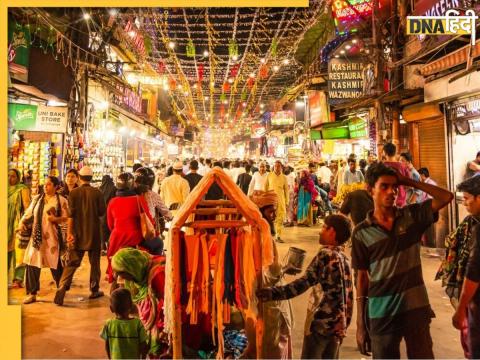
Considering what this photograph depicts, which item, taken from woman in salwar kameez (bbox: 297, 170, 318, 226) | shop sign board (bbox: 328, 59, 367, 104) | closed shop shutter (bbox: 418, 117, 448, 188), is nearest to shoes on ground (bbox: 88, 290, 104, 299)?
closed shop shutter (bbox: 418, 117, 448, 188)

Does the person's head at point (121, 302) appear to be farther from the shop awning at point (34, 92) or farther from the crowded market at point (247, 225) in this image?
Result: the shop awning at point (34, 92)

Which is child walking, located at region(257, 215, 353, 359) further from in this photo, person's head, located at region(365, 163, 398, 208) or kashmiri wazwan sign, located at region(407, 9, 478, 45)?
kashmiri wazwan sign, located at region(407, 9, 478, 45)

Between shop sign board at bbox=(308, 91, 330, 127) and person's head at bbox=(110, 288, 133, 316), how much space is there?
16.2 metres

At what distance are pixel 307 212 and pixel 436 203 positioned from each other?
37.3 ft

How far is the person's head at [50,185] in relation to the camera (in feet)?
21.0

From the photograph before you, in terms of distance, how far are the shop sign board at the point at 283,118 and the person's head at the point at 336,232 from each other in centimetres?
2584

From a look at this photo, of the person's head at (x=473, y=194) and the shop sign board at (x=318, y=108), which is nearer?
the person's head at (x=473, y=194)

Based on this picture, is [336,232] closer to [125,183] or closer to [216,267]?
[216,267]

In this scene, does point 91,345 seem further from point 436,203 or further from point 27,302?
point 436,203

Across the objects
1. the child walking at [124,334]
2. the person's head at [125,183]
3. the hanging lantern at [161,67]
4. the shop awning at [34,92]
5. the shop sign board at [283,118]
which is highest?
the hanging lantern at [161,67]

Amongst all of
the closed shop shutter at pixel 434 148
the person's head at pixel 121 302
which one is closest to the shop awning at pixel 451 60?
the closed shop shutter at pixel 434 148

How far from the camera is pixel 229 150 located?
292 ft

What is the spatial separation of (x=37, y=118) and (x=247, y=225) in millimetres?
7738

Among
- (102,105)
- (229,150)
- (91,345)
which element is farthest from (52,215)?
(229,150)
